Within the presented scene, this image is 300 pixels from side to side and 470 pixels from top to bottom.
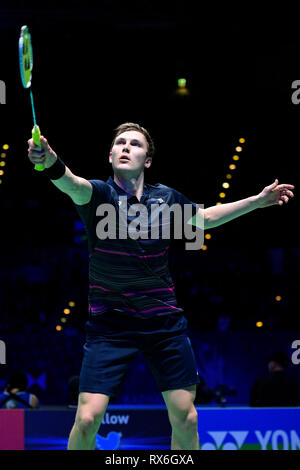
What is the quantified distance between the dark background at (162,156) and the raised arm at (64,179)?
5.15 meters

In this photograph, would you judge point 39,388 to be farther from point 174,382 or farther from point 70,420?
point 174,382

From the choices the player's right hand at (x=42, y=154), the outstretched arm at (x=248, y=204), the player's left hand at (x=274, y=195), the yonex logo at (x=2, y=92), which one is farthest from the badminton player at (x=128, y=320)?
the yonex logo at (x=2, y=92)

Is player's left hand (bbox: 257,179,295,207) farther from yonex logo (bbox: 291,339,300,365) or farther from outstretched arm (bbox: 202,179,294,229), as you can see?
yonex logo (bbox: 291,339,300,365)

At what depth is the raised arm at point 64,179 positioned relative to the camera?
2506 millimetres

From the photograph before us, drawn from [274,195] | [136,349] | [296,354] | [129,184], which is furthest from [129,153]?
[296,354]

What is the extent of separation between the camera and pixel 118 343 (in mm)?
2740

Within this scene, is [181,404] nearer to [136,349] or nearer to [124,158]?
[136,349]

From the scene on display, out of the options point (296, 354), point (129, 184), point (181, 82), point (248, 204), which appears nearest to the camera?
point (129, 184)

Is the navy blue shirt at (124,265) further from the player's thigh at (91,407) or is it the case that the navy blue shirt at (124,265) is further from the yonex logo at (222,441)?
the yonex logo at (222,441)

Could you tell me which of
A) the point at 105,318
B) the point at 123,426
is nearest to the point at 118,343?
the point at 105,318

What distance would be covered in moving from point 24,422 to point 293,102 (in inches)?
247

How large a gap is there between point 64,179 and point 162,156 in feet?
25.6

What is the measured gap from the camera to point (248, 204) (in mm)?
3139

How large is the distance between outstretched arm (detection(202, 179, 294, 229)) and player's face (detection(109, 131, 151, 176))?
416 mm
